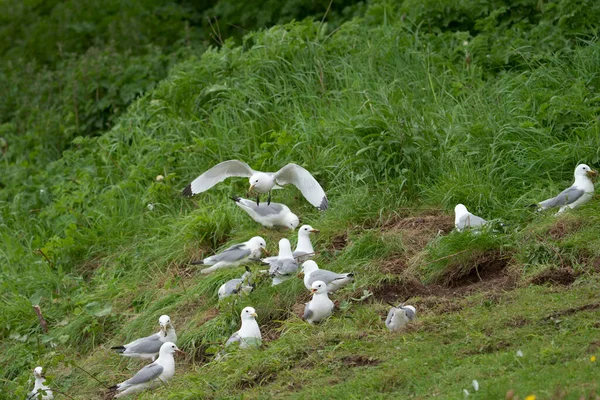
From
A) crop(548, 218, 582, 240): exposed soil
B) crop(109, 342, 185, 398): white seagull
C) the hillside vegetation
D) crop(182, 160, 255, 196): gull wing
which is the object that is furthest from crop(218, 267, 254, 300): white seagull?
crop(548, 218, 582, 240): exposed soil

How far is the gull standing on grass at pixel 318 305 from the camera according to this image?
7.17 m

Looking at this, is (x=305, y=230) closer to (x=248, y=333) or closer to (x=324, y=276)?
(x=324, y=276)

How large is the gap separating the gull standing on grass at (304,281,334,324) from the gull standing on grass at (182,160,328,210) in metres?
1.58

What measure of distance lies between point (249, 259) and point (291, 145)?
1818 mm

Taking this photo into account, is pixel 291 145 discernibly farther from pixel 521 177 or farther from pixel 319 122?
pixel 521 177

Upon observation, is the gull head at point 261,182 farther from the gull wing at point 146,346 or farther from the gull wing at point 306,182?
the gull wing at point 146,346

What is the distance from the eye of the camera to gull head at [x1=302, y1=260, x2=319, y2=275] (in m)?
7.75

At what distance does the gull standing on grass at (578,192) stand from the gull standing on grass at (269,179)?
192 cm

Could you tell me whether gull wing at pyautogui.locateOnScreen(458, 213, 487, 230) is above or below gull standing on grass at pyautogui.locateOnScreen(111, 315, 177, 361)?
above

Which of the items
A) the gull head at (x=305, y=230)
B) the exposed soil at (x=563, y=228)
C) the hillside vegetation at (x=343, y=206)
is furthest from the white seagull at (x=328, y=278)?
the exposed soil at (x=563, y=228)

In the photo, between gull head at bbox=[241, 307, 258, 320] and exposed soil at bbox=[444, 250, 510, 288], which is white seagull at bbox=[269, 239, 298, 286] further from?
exposed soil at bbox=[444, 250, 510, 288]

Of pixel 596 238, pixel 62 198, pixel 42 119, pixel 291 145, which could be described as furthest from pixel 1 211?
pixel 596 238

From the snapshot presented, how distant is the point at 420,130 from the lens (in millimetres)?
9172

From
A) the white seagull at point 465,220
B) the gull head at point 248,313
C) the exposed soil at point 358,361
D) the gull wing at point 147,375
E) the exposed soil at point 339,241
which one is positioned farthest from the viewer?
the exposed soil at point 339,241
